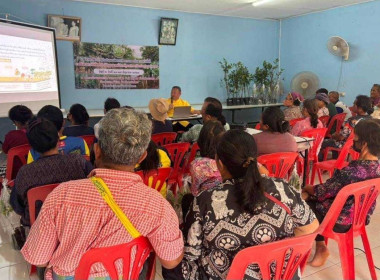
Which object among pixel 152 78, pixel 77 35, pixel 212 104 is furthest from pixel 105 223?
pixel 152 78

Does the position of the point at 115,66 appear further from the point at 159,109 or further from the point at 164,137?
the point at 164,137

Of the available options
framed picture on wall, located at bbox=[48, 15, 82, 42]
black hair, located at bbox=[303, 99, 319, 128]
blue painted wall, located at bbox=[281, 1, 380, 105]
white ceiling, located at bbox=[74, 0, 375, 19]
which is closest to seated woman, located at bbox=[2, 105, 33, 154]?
framed picture on wall, located at bbox=[48, 15, 82, 42]

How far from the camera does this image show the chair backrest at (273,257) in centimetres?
108

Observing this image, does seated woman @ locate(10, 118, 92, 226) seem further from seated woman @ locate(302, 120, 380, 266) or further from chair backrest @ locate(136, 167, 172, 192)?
seated woman @ locate(302, 120, 380, 266)

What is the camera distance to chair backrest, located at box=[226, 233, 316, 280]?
42.6 inches

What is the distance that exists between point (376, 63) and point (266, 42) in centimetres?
248

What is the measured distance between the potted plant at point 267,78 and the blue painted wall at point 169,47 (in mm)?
416

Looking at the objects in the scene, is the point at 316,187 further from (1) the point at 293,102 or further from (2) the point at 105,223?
(1) the point at 293,102

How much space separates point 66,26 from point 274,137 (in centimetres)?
424

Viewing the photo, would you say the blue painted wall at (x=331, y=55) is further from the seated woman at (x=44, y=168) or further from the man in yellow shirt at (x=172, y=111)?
the seated woman at (x=44, y=168)

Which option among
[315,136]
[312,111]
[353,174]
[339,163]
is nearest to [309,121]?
[312,111]

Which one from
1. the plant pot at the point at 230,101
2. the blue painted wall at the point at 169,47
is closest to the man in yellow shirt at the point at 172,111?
the blue painted wall at the point at 169,47

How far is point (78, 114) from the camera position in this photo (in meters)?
3.29

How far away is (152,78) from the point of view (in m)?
6.32
